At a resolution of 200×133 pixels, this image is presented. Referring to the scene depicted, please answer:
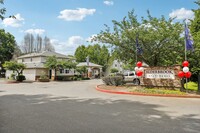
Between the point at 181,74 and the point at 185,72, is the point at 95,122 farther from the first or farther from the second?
the point at 181,74

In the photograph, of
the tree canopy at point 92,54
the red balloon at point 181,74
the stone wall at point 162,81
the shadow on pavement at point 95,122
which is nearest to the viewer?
the shadow on pavement at point 95,122

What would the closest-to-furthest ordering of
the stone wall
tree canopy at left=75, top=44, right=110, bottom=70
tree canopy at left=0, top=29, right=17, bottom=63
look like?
the stone wall
tree canopy at left=0, top=29, right=17, bottom=63
tree canopy at left=75, top=44, right=110, bottom=70

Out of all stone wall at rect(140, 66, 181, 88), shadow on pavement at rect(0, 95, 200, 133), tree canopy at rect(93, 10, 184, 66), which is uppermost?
tree canopy at rect(93, 10, 184, 66)

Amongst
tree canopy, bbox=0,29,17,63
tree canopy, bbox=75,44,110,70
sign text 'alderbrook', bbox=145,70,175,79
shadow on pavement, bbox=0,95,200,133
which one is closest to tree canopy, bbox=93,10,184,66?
sign text 'alderbrook', bbox=145,70,175,79

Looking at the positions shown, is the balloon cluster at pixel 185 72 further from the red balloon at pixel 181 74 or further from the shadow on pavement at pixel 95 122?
the shadow on pavement at pixel 95 122

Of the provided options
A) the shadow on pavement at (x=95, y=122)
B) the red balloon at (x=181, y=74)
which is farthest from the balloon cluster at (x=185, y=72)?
the shadow on pavement at (x=95, y=122)

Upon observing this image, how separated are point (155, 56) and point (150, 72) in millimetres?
2736

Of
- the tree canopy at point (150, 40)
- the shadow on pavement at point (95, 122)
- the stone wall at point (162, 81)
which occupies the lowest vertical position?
the shadow on pavement at point (95, 122)

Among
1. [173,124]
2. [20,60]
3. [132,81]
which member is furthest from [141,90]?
[20,60]

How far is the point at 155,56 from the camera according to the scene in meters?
21.0

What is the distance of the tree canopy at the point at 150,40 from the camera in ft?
63.2

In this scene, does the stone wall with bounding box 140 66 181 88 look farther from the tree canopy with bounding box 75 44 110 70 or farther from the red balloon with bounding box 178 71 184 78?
the tree canopy with bounding box 75 44 110 70

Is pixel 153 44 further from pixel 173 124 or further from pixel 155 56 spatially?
pixel 173 124

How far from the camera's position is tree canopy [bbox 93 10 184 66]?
19250 millimetres
